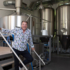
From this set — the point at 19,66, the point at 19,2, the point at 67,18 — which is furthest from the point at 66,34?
the point at 19,66

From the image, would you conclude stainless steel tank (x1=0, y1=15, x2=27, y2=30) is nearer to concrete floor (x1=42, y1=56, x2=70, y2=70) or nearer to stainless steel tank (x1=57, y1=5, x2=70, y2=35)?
Result: concrete floor (x1=42, y1=56, x2=70, y2=70)

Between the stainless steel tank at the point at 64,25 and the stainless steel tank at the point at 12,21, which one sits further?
the stainless steel tank at the point at 64,25

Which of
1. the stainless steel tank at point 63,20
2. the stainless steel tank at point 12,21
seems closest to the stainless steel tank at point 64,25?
the stainless steel tank at point 63,20

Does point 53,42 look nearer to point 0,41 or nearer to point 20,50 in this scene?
point 0,41

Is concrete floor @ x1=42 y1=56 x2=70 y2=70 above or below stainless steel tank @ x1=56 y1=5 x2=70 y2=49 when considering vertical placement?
below

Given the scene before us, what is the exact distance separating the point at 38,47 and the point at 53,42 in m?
3.55

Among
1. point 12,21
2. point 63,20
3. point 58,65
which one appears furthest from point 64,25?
point 12,21

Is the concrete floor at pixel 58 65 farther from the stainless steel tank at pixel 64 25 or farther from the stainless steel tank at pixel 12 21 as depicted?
the stainless steel tank at pixel 64 25

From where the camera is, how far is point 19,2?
4.36m

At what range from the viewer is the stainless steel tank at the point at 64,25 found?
678 centimetres

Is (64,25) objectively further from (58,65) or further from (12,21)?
(12,21)

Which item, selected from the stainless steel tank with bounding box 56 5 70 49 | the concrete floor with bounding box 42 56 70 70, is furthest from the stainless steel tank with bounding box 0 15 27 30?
the stainless steel tank with bounding box 56 5 70 49

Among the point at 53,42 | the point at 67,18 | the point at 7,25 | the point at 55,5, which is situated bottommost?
the point at 53,42

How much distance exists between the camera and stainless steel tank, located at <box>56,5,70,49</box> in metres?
6.78
